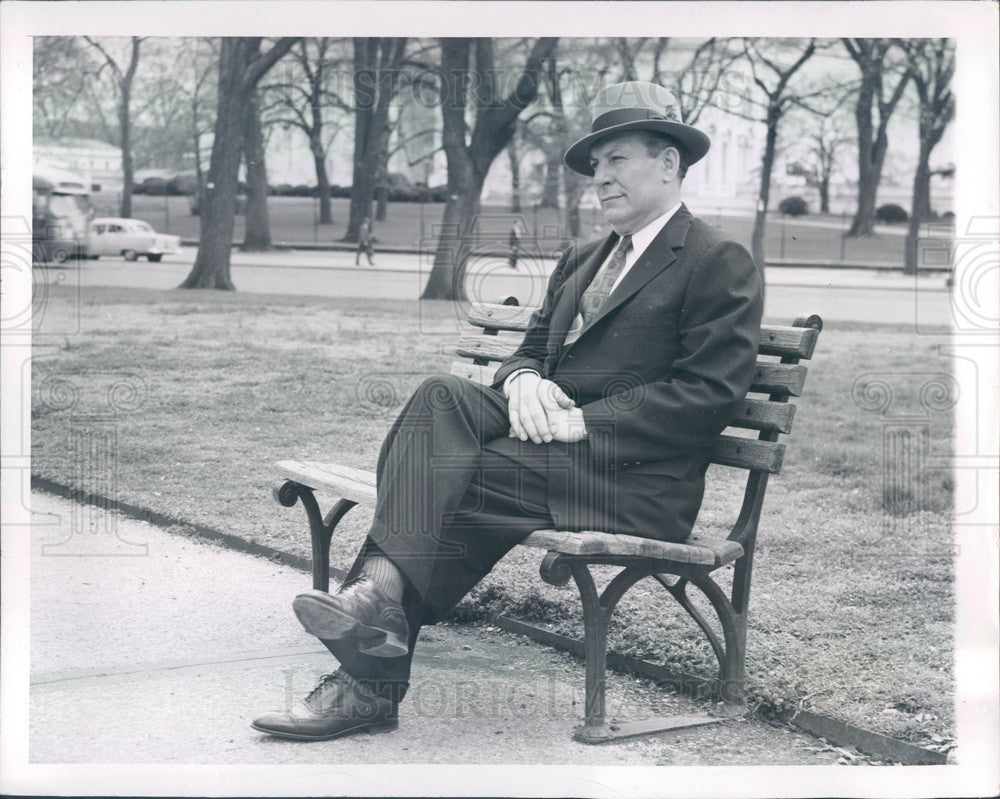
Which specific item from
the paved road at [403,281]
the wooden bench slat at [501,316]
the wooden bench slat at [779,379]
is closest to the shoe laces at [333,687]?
the wooden bench slat at [779,379]

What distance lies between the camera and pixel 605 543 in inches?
143

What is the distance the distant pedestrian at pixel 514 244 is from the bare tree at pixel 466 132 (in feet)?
0.79

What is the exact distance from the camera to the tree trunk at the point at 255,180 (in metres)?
9.50

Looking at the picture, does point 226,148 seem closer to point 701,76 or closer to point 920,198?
point 701,76

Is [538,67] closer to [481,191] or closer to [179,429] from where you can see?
[481,191]

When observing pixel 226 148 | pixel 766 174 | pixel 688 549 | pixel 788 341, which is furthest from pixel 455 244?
pixel 688 549

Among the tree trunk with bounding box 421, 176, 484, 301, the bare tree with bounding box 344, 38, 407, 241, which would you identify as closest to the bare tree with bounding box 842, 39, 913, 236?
the tree trunk with bounding box 421, 176, 484, 301

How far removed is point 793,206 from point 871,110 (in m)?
0.97

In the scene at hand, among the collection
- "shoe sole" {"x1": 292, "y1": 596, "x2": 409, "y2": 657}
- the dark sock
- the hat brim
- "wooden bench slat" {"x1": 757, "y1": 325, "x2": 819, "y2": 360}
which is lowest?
"shoe sole" {"x1": 292, "y1": 596, "x2": 409, "y2": 657}

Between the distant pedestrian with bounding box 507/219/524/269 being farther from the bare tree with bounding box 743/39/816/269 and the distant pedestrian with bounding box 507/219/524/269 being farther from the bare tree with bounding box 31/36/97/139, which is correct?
the bare tree with bounding box 31/36/97/139

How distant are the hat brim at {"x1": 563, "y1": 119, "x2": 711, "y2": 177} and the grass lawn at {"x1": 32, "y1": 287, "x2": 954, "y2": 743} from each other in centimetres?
160

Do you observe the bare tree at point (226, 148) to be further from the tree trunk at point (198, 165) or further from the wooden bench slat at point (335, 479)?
the wooden bench slat at point (335, 479)

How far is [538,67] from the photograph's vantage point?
25.0 feet

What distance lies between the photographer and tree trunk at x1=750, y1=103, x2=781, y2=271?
8586 mm
